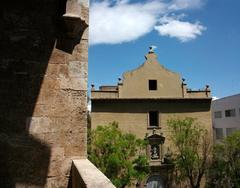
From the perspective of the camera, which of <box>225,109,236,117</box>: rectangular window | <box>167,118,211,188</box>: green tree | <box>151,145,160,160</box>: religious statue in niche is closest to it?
<box>167,118,211,188</box>: green tree

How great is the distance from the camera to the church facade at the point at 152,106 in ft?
73.5

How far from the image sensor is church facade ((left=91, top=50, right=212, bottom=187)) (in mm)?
22406

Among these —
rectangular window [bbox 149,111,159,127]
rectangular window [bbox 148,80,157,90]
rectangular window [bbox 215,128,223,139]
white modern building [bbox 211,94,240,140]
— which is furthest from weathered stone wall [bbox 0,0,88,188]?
rectangular window [bbox 215,128,223,139]

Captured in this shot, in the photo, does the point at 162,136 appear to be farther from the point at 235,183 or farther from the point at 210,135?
the point at 235,183

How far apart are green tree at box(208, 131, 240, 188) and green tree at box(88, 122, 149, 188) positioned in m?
5.47

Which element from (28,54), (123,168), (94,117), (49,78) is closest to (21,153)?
(49,78)

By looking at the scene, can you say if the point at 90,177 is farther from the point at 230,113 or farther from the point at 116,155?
the point at 230,113

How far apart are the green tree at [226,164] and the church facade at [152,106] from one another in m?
1.91

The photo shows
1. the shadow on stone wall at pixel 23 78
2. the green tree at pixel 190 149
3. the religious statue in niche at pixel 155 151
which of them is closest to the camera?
the shadow on stone wall at pixel 23 78

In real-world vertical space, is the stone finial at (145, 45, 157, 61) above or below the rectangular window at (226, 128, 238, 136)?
above

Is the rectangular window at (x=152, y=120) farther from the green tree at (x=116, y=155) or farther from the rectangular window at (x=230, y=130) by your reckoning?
the rectangular window at (x=230, y=130)

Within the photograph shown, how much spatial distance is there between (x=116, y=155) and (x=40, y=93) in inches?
604

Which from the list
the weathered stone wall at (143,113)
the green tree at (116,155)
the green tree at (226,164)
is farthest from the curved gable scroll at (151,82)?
the green tree at (226,164)

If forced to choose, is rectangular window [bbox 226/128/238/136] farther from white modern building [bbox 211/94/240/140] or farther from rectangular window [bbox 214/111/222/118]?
rectangular window [bbox 214/111/222/118]
